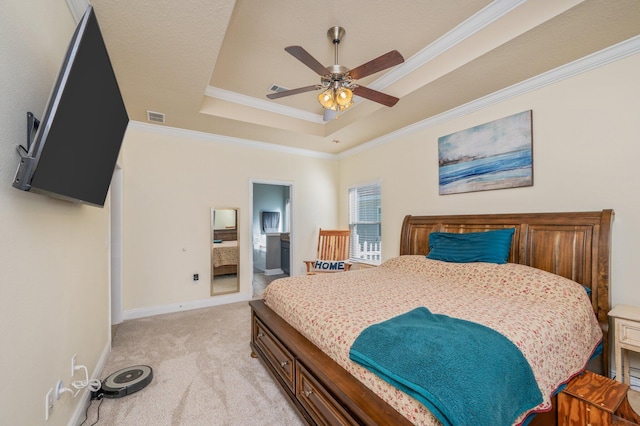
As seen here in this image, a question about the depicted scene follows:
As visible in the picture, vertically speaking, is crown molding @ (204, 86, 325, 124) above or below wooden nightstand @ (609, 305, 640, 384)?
above

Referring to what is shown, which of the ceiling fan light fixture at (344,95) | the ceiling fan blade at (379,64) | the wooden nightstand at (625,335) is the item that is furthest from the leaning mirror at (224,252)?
the wooden nightstand at (625,335)

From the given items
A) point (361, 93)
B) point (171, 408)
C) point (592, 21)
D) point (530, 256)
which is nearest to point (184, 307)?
point (171, 408)

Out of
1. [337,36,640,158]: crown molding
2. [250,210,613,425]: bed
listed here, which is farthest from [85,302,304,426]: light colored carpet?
[337,36,640,158]: crown molding

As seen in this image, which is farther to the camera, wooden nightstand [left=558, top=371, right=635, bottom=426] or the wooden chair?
the wooden chair

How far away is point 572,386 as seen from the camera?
154 centimetres

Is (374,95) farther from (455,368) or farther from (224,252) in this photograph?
(224,252)

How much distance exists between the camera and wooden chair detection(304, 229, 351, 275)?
4668 millimetres

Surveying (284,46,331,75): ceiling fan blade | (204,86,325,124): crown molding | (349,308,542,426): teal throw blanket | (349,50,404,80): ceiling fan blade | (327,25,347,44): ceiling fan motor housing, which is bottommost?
(349,308,542,426): teal throw blanket

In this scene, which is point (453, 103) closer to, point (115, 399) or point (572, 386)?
point (572, 386)

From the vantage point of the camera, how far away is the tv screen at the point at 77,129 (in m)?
1.00

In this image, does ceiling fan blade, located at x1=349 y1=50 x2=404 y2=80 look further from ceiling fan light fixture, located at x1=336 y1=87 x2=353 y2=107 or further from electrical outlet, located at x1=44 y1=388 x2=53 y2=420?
electrical outlet, located at x1=44 y1=388 x2=53 y2=420

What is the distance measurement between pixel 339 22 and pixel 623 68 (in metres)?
2.34

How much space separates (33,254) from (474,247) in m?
3.20

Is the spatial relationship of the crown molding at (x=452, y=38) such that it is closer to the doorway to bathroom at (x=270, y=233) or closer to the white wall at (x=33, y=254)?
the white wall at (x=33, y=254)
